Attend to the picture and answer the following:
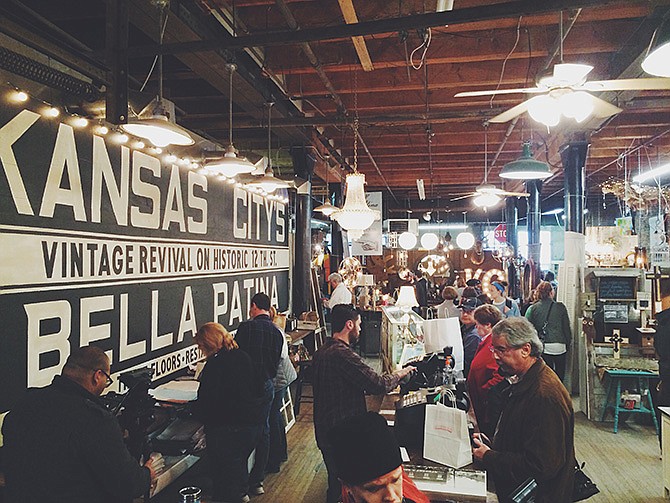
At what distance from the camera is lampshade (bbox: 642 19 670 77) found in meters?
2.62

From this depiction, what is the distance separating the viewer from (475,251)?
17438 mm

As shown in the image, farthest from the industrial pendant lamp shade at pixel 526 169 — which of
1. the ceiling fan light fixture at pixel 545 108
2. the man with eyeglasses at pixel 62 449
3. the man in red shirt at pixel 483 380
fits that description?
the man with eyeglasses at pixel 62 449

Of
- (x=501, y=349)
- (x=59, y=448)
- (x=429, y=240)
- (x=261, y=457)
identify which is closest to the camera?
(x=59, y=448)

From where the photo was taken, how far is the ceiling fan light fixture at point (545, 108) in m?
3.75

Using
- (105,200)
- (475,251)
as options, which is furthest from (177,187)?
(475,251)

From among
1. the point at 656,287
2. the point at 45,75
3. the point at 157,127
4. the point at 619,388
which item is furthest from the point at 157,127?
the point at 656,287

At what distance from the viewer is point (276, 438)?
17.9 ft

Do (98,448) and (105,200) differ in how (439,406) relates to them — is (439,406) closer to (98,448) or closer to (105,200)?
(98,448)

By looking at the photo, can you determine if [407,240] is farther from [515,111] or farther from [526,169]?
[515,111]

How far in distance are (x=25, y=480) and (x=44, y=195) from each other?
1880 millimetres

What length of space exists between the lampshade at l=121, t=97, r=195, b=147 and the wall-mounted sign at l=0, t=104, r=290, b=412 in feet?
2.19

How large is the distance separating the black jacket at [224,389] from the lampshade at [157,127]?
1691mm

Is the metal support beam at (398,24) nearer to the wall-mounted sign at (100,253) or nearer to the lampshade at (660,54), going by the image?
the lampshade at (660,54)

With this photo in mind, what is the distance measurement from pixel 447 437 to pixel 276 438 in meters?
3.04
